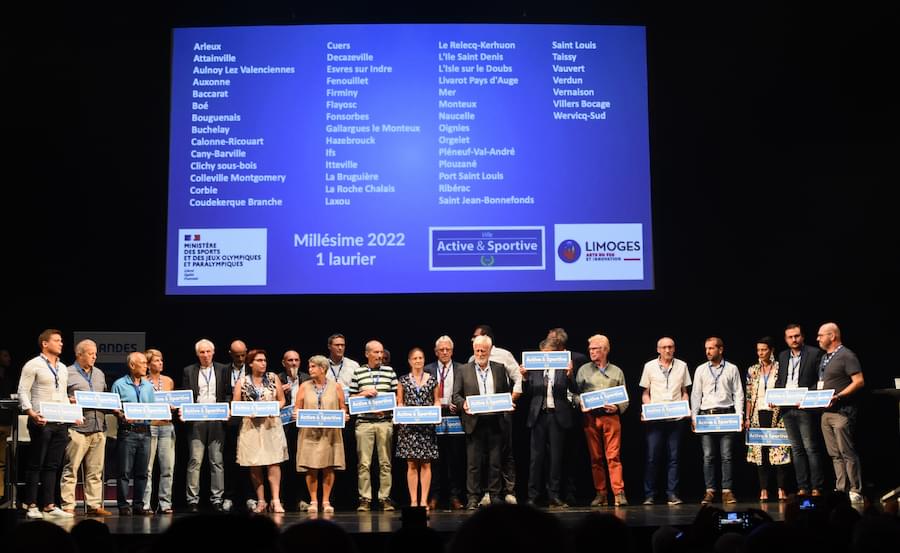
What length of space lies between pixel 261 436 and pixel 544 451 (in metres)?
2.74

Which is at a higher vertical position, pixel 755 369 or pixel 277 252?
pixel 277 252

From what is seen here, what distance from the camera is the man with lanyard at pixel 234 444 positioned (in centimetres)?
934

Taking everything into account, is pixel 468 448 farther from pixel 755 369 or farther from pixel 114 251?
pixel 114 251

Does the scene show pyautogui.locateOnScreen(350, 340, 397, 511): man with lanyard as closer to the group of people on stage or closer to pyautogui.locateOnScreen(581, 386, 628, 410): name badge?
the group of people on stage

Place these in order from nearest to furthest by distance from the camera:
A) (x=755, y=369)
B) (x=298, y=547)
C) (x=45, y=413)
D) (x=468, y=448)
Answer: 1. (x=298, y=547)
2. (x=45, y=413)
3. (x=468, y=448)
4. (x=755, y=369)

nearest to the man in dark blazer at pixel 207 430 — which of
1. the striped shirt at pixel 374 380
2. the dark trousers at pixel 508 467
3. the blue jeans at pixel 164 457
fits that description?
the blue jeans at pixel 164 457

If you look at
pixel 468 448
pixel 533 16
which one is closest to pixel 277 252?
pixel 468 448

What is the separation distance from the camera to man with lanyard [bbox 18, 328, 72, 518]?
27.0 ft

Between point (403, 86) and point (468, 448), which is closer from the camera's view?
point (468, 448)

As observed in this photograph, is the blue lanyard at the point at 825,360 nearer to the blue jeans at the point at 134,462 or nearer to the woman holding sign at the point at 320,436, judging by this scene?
the woman holding sign at the point at 320,436

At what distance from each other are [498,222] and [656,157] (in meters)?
2.12

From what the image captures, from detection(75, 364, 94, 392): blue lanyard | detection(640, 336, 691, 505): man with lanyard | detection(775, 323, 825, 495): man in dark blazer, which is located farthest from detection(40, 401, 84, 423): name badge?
detection(775, 323, 825, 495): man in dark blazer

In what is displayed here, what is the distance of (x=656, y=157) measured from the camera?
34.6ft

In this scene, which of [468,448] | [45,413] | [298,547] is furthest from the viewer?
[468,448]
